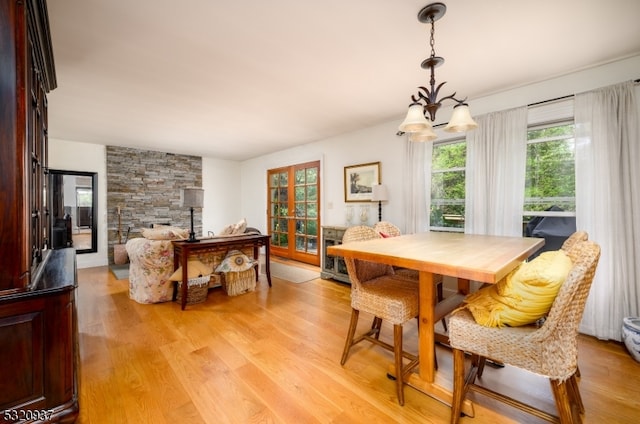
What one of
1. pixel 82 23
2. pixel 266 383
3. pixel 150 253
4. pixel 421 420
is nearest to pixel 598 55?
pixel 421 420

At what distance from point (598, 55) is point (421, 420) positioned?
3093mm

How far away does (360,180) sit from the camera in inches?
169

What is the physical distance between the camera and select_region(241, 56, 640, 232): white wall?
7.92 feet

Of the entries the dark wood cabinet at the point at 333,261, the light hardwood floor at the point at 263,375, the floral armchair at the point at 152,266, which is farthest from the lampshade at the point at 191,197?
the dark wood cabinet at the point at 333,261

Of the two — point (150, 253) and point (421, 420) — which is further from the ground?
point (150, 253)

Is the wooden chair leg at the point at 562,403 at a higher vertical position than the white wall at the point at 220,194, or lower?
lower

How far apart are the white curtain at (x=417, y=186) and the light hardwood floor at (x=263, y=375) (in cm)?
135

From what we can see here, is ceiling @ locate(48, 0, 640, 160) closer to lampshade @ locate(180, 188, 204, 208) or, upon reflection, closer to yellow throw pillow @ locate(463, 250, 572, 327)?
lampshade @ locate(180, 188, 204, 208)

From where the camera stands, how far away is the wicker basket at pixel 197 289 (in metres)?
3.08

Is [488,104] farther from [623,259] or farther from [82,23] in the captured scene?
[82,23]

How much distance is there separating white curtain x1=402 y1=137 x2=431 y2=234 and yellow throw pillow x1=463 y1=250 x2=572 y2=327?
80.7 inches

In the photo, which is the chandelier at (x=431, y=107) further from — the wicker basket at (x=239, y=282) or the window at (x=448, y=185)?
the wicker basket at (x=239, y=282)

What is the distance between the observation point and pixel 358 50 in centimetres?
211

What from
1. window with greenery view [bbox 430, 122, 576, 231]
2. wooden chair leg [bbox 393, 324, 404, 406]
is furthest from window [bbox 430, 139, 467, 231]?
wooden chair leg [bbox 393, 324, 404, 406]
